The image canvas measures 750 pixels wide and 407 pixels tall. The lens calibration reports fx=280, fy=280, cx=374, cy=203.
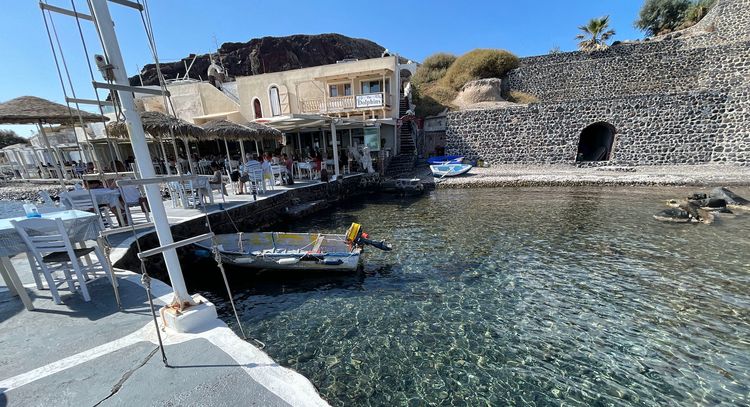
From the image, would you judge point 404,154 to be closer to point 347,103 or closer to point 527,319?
point 347,103

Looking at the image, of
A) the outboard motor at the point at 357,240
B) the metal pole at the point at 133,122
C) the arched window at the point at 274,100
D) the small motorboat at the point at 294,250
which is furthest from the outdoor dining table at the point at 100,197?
the arched window at the point at 274,100

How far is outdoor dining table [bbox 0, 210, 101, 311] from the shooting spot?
11.4 feet

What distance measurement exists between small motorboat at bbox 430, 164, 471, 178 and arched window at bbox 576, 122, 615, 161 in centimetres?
831

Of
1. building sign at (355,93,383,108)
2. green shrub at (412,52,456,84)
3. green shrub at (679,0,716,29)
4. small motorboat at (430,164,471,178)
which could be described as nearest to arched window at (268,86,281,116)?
building sign at (355,93,383,108)

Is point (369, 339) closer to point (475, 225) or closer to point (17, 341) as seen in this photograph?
A: point (17, 341)

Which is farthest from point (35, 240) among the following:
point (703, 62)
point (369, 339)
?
point (703, 62)

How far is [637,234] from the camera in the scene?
8.34 m

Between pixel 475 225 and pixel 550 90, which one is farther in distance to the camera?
pixel 550 90

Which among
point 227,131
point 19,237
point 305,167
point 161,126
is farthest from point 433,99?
point 19,237

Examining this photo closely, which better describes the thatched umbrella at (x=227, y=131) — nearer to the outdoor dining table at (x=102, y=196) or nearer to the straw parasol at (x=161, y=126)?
the straw parasol at (x=161, y=126)

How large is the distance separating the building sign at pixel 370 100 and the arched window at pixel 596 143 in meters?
13.9

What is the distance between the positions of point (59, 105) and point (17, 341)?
7466 mm

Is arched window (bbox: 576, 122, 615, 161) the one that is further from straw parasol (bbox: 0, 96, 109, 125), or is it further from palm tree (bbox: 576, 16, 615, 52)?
straw parasol (bbox: 0, 96, 109, 125)

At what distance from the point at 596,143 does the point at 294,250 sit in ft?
80.8
